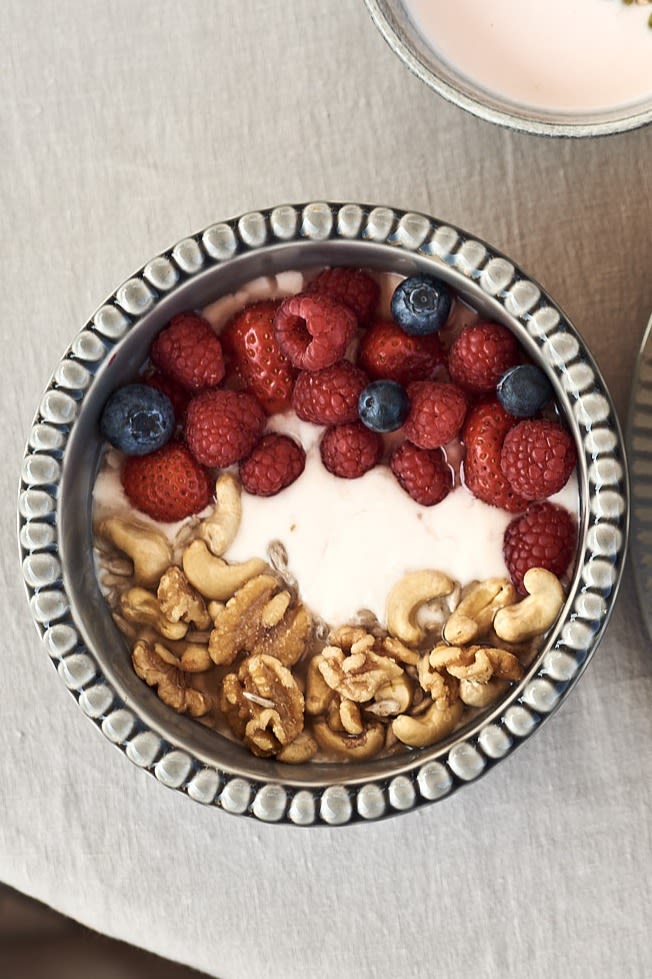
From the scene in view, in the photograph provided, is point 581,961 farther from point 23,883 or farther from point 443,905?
point 23,883

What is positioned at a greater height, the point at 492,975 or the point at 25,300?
the point at 25,300

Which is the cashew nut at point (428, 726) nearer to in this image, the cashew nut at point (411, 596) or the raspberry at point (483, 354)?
the cashew nut at point (411, 596)

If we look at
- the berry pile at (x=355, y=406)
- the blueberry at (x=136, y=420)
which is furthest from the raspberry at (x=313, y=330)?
the blueberry at (x=136, y=420)

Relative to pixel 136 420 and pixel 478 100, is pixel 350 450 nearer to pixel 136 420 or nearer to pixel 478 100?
pixel 136 420

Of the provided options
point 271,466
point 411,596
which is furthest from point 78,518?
point 411,596

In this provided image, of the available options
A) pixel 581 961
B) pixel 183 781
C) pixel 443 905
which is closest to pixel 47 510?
pixel 183 781

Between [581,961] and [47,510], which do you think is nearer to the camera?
[47,510]

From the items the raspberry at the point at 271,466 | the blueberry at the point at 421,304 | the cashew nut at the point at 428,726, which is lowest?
the cashew nut at the point at 428,726
